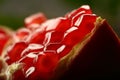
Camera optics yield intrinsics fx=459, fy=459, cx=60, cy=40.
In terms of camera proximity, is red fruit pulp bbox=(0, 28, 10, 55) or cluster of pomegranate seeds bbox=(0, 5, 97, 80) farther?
red fruit pulp bbox=(0, 28, 10, 55)

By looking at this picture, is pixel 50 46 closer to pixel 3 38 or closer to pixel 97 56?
pixel 97 56

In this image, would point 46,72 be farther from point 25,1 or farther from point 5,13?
Result: point 25,1

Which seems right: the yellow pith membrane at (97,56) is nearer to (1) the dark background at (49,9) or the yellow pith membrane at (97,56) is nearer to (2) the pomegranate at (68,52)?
(2) the pomegranate at (68,52)

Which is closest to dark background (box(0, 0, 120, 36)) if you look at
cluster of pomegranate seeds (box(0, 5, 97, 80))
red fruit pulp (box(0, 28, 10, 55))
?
red fruit pulp (box(0, 28, 10, 55))

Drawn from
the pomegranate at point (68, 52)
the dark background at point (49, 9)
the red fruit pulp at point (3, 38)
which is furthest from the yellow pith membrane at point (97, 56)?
the dark background at point (49, 9)

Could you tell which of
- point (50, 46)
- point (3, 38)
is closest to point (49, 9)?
point (3, 38)

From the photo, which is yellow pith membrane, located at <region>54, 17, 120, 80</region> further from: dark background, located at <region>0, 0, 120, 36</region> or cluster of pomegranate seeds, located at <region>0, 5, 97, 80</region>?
dark background, located at <region>0, 0, 120, 36</region>
